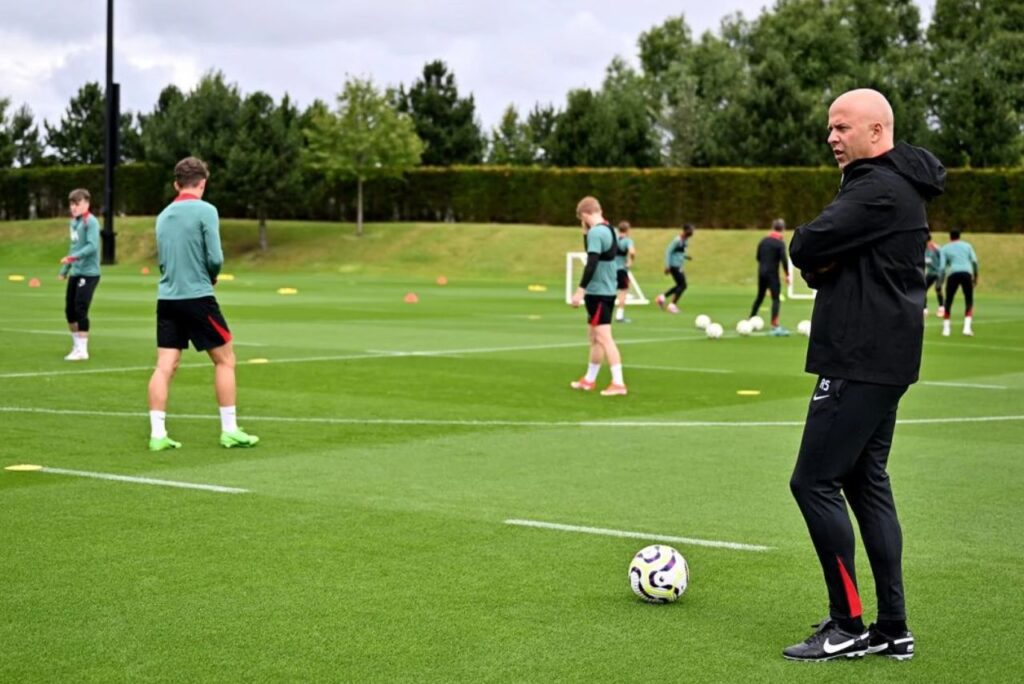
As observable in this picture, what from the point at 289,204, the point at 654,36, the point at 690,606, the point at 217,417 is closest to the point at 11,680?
the point at 690,606

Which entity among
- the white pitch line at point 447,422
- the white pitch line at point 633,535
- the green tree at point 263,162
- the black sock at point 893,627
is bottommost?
the white pitch line at point 447,422

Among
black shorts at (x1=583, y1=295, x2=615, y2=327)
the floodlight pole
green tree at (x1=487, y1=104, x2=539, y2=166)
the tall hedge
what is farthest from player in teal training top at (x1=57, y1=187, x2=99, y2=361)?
green tree at (x1=487, y1=104, x2=539, y2=166)

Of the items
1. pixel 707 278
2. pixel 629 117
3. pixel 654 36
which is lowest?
pixel 707 278

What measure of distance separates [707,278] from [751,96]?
1957cm

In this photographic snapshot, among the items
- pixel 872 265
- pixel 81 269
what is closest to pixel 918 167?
pixel 872 265

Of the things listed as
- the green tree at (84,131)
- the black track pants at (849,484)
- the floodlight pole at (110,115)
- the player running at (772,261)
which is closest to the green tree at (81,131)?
the green tree at (84,131)

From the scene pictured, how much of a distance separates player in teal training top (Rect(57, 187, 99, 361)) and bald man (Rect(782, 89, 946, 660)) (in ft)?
44.0

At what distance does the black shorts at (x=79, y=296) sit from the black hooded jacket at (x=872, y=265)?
14.1 meters

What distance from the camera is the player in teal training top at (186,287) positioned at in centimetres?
1130

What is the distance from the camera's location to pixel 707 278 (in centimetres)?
5706

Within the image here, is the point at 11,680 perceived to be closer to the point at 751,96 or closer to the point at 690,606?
the point at 690,606

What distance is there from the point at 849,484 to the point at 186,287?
655 cm

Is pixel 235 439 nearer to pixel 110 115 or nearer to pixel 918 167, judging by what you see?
pixel 918 167

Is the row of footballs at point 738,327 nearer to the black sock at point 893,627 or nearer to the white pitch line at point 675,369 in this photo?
the white pitch line at point 675,369
